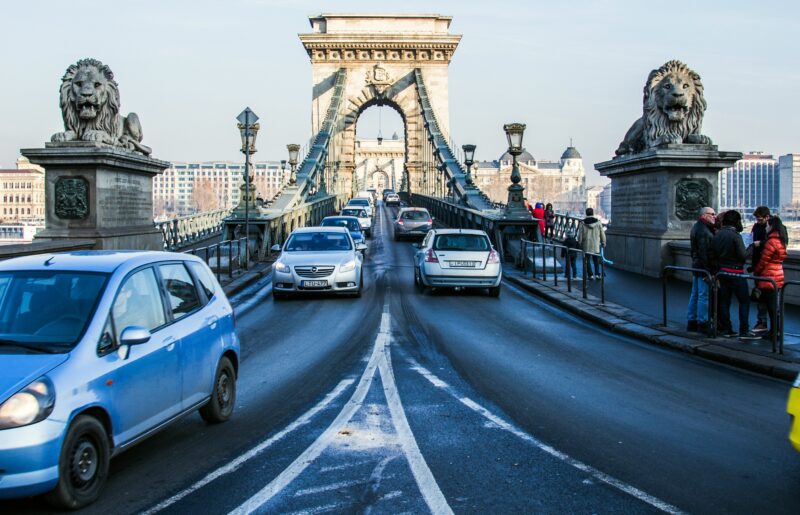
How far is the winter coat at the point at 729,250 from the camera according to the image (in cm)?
1190

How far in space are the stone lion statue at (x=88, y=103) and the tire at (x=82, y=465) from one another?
48.1ft

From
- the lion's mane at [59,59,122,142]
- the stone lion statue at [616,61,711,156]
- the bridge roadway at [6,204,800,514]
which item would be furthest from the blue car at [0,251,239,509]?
the stone lion statue at [616,61,711,156]

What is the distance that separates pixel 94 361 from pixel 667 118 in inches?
718

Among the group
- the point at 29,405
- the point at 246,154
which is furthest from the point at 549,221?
the point at 29,405

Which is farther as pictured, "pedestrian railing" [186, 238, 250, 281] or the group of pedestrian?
"pedestrian railing" [186, 238, 250, 281]

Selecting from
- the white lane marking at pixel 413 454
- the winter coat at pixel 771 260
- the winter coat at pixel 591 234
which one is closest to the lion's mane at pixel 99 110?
the winter coat at pixel 591 234

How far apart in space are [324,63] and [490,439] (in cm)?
7550

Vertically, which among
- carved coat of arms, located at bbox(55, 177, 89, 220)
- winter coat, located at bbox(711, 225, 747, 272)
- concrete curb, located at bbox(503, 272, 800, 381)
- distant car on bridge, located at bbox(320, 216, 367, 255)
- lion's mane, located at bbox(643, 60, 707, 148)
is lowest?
concrete curb, located at bbox(503, 272, 800, 381)

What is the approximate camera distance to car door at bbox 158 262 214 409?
686 cm

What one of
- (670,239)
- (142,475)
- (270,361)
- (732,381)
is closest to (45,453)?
(142,475)

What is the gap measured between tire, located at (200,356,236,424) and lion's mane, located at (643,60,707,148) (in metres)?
15.8

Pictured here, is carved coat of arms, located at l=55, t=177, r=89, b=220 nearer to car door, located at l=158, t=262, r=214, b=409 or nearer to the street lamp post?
the street lamp post

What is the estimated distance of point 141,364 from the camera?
6086mm

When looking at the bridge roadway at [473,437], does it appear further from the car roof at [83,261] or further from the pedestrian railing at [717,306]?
the car roof at [83,261]
